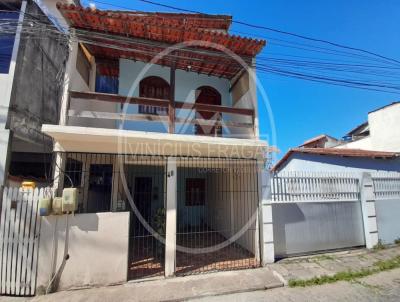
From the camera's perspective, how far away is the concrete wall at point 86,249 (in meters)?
4.92

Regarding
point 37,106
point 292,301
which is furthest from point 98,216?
point 37,106

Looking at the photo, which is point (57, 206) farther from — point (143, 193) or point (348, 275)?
point (348, 275)

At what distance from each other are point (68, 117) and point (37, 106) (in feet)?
10.4

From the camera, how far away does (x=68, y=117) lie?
5.76 metres

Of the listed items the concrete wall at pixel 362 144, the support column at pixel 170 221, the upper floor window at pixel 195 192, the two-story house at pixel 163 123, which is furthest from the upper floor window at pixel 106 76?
the concrete wall at pixel 362 144

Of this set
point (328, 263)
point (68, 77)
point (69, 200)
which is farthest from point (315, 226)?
point (68, 77)

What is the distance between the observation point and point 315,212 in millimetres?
7289

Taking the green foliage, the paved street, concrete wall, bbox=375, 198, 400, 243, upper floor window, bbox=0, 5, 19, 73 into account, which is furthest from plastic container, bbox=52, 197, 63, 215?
concrete wall, bbox=375, 198, 400, 243

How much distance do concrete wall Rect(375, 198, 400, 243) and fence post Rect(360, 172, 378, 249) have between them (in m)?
0.28

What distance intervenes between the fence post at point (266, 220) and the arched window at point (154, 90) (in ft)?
13.7

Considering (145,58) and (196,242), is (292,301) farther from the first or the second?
(145,58)

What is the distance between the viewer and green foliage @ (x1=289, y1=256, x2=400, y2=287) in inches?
211

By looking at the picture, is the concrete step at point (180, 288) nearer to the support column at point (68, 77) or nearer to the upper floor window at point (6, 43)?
the support column at point (68, 77)

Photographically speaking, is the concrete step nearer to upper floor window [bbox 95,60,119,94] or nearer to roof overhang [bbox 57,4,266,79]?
roof overhang [bbox 57,4,266,79]
